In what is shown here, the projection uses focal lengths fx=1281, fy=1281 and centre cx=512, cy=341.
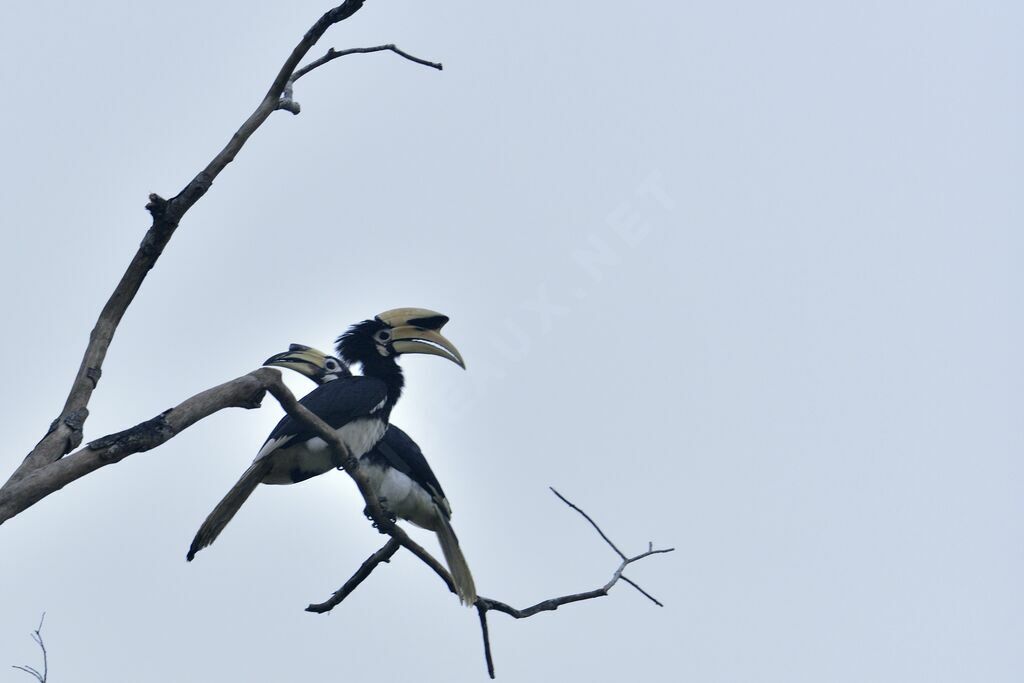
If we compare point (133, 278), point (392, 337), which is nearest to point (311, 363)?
point (392, 337)

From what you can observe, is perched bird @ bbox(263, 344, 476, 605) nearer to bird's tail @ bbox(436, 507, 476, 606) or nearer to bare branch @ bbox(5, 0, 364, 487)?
bird's tail @ bbox(436, 507, 476, 606)

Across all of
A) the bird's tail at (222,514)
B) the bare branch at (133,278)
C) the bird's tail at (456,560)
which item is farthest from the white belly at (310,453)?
the bare branch at (133,278)

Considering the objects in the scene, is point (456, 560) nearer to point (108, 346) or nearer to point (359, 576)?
point (359, 576)

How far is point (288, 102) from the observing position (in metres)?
5.43

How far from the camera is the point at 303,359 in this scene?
793cm

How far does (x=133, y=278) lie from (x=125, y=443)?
756mm

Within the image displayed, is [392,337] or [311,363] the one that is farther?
[392,337]

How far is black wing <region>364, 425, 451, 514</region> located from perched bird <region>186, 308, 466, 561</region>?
0.20 metres

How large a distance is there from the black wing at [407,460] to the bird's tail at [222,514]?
148 cm

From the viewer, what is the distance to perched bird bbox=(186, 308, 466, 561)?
265 inches

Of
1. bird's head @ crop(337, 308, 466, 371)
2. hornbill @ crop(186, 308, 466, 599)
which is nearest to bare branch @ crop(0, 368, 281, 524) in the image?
hornbill @ crop(186, 308, 466, 599)

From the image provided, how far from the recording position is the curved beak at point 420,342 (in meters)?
8.21

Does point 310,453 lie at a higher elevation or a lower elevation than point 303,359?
lower

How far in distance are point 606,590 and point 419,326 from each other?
324 centimetres
